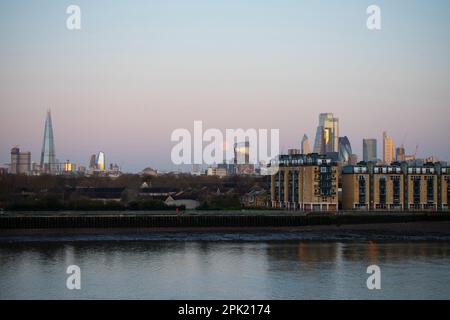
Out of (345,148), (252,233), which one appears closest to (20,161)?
(345,148)

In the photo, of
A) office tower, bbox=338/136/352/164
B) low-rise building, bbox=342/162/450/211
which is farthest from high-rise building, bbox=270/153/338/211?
office tower, bbox=338/136/352/164

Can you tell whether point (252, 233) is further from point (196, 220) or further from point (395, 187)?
point (395, 187)

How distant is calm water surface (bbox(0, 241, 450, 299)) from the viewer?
27.1 m

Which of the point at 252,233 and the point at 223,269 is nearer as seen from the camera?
the point at 223,269

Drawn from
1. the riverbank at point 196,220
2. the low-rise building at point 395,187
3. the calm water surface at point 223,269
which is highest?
the low-rise building at point 395,187

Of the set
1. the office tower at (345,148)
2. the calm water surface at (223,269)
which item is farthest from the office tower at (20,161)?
the calm water surface at (223,269)

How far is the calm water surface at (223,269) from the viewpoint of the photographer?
1066 inches

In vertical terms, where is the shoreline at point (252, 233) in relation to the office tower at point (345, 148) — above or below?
below

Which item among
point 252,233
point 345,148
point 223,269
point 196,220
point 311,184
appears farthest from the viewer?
point 345,148

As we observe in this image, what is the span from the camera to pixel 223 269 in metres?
32.3

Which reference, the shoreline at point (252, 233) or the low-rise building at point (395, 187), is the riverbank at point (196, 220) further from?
the low-rise building at point (395, 187)

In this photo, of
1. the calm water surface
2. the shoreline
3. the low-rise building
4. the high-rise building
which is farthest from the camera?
the low-rise building

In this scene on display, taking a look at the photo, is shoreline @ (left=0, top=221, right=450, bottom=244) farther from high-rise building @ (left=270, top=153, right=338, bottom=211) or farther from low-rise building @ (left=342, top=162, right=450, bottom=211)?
high-rise building @ (left=270, top=153, right=338, bottom=211)

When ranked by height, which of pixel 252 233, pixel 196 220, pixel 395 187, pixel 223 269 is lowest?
pixel 223 269
